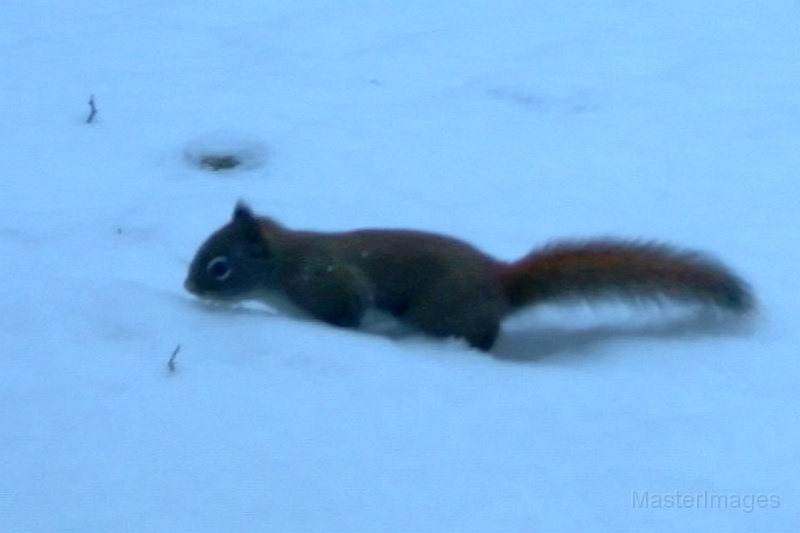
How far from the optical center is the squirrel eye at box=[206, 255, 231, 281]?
4.37 meters

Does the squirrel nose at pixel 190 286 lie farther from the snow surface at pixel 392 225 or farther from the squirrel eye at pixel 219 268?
the snow surface at pixel 392 225

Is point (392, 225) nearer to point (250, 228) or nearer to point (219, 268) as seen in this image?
point (250, 228)

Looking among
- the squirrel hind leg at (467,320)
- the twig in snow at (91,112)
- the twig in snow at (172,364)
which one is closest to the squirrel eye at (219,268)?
the squirrel hind leg at (467,320)

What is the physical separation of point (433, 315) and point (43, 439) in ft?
4.71

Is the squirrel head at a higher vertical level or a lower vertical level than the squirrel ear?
lower

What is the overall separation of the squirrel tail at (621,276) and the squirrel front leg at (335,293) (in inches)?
19.2

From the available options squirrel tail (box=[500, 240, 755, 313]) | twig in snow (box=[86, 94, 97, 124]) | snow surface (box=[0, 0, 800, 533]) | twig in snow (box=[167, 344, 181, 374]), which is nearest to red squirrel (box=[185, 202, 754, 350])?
squirrel tail (box=[500, 240, 755, 313])

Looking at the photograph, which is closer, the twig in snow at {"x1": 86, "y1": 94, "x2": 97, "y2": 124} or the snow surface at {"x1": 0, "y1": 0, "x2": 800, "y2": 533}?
the snow surface at {"x1": 0, "y1": 0, "x2": 800, "y2": 533}

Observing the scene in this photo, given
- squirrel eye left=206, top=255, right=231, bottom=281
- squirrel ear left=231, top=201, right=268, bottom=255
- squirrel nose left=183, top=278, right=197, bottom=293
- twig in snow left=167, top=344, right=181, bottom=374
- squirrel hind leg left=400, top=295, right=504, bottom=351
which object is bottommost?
twig in snow left=167, top=344, right=181, bottom=374

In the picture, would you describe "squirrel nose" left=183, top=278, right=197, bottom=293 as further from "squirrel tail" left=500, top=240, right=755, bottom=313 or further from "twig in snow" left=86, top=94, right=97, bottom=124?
"twig in snow" left=86, top=94, right=97, bottom=124

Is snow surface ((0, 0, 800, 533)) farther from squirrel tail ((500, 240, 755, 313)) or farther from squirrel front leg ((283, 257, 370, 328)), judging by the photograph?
squirrel front leg ((283, 257, 370, 328))

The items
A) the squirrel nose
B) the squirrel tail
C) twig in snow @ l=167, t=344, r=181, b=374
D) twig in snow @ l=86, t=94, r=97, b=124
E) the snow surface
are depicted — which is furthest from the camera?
twig in snow @ l=86, t=94, r=97, b=124

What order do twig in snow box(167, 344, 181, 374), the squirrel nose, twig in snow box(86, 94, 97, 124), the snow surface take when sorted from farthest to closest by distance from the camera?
twig in snow box(86, 94, 97, 124), the squirrel nose, twig in snow box(167, 344, 181, 374), the snow surface

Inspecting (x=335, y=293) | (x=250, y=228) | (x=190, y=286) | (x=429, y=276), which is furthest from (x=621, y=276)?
(x=190, y=286)
